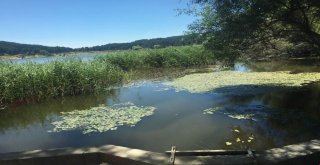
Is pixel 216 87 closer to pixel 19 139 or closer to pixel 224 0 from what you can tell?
pixel 224 0

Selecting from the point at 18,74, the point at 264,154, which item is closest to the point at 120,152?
the point at 264,154

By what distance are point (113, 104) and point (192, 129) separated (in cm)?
514

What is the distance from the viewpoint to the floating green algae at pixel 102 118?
9503mm

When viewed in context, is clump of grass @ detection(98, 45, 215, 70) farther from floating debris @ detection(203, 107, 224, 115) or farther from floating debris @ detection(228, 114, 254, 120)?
floating debris @ detection(228, 114, 254, 120)


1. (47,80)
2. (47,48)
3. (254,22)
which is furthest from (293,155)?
(47,48)

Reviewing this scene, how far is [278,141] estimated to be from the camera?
726cm

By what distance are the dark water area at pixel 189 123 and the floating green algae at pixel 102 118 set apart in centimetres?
29

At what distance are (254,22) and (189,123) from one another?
200 inches

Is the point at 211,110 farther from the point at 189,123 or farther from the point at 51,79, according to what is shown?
the point at 51,79

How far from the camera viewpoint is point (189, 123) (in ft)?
30.6

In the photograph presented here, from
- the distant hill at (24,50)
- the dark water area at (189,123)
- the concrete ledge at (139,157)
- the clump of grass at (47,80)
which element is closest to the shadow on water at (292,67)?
the dark water area at (189,123)

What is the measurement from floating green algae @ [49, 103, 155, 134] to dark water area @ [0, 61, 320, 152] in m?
0.29

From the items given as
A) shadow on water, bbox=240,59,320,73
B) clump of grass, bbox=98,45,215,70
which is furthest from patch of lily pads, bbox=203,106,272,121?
clump of grass, bbox=98,45,215,70

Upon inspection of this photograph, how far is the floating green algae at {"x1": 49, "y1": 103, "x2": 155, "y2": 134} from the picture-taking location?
9.50 meters
